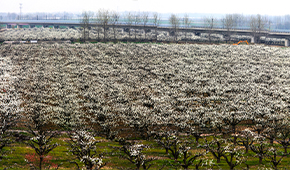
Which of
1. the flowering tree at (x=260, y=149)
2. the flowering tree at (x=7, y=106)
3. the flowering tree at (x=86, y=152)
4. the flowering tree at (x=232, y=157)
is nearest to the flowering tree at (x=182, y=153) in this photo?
the flowering tree at (x=232, y=157)

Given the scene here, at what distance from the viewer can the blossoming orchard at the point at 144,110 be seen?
38188 millimetres

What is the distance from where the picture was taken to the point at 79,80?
3078 inches

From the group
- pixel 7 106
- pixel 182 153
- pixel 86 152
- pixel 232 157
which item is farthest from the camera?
pixel 7 106

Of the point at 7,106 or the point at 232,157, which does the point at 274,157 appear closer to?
the point at 232,157

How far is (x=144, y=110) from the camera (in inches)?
2060

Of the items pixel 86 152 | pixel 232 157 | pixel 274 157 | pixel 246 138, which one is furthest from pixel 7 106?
pixel 274 157

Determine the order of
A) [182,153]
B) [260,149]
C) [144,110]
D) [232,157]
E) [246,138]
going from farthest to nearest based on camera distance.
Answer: [144,110]
[246,138]
[260,149]
[182,153]
[232,157]

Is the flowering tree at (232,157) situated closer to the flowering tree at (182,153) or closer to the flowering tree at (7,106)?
the flowering tree at (182,153)

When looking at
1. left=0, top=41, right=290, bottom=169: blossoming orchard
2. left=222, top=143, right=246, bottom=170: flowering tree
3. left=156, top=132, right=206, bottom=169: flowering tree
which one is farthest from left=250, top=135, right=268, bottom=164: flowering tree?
left=156, top=132, right=206, bottom=169: flowering tree

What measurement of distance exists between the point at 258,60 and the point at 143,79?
59921 mm

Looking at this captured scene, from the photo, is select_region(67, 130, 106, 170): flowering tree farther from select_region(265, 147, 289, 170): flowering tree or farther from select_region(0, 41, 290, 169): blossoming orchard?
select_region(265, 147, 289, 170): flowering tree

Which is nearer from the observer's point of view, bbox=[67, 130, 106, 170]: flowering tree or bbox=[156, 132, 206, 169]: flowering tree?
bbox=[67, 130, 106, 170]: flowering tree

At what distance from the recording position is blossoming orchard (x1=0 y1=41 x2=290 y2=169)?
125 feet

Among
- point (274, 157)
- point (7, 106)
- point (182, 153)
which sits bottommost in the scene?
point (182, 153)
